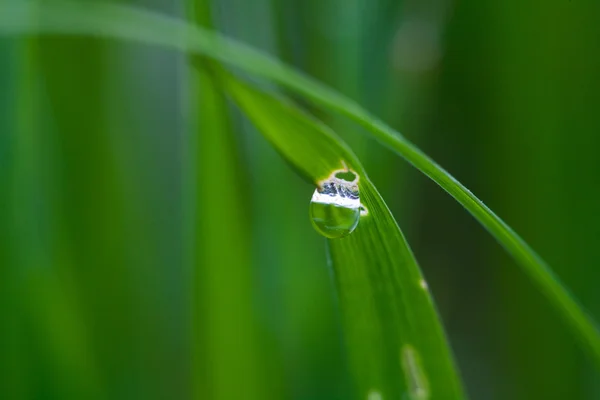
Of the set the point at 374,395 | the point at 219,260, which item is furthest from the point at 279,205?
the point at 374,395

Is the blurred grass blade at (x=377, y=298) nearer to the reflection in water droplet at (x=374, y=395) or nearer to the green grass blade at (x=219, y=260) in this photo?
the reflection in water droplet at (x=374, y=395)

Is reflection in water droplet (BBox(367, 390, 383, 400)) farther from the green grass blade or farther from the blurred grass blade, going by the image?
the green grass blade

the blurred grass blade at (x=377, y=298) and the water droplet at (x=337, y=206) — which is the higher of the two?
the water droplet at (x=337, y=206)

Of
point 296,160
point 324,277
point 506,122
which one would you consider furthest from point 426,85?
point 296,160

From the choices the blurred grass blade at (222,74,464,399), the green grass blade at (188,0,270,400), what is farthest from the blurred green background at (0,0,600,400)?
the blurred grass blade at (222,74,464,399)

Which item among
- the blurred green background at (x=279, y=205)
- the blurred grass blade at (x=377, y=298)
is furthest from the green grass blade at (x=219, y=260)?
the blurred grass blade at (x=377, y=298)

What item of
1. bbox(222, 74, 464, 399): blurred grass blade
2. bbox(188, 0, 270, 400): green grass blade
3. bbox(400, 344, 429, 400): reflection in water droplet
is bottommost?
bbox(400, 344, 429, 400): reflection in water droplet
